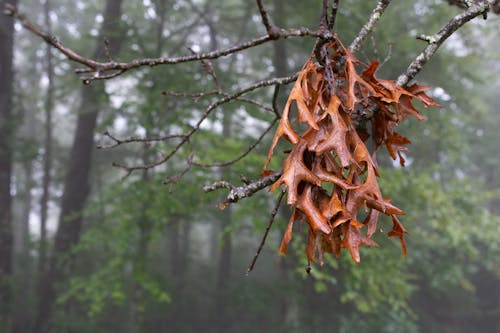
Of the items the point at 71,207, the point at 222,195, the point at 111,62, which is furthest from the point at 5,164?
the point at 111,62

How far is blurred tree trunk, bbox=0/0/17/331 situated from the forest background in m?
0.05

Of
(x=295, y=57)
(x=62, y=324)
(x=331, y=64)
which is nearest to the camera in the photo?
(x=331, y=64)

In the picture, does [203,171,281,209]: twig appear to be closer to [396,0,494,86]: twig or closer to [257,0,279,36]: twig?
[257,0,279,36]: twig

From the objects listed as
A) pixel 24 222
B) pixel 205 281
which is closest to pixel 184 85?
pixel 205 281

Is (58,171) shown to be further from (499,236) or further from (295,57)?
(499,236)

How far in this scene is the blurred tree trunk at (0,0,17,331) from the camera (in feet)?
21.6

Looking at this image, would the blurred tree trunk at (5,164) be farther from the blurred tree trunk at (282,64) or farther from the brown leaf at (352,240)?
the brown leaf at (352,240)

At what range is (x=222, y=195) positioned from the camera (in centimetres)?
553

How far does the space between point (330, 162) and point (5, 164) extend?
7.20m

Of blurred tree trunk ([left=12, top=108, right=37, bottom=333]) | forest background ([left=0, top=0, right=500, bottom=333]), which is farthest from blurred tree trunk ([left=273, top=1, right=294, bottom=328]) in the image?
blurred tree trunk ([left=12, top=108, right=37, bottom=333])

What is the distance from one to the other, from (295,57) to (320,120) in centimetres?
886

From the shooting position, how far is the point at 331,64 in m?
1.23

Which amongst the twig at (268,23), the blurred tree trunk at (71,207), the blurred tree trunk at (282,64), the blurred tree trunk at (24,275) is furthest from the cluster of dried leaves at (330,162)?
the blurred tree trunk at (24,275)

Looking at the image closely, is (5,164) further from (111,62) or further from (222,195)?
(111,62)
